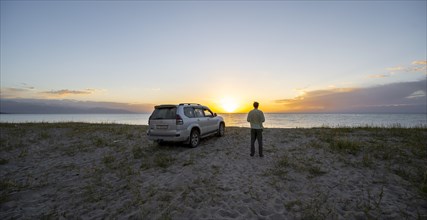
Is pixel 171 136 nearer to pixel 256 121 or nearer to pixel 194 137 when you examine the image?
pixel 194 137

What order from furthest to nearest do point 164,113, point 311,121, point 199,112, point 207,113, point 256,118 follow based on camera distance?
point 311,121 → point 207,113 → point 199,112 → point 164,113 → point 256,118

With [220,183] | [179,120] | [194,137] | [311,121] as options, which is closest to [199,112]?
[194,137]

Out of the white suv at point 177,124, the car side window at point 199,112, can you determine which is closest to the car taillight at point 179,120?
the white suv at point 177,124

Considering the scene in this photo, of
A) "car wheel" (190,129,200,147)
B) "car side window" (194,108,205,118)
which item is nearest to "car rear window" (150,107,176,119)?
"car wheel" (190,129,200,147)

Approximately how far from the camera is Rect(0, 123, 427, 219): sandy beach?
421cm

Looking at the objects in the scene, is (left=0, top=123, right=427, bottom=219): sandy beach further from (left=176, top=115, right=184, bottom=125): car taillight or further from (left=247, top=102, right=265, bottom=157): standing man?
(left=176, top=115, right=184, bottom=125): car taillight

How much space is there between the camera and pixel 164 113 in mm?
9219

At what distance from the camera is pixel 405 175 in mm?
5992

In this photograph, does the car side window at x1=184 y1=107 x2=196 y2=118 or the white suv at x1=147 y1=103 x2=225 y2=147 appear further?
the car side window at x1=184 y1=107 x2=196 y2=118

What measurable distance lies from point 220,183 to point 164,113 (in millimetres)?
4859

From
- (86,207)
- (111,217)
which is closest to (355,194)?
(111,217)

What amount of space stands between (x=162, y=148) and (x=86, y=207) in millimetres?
5503

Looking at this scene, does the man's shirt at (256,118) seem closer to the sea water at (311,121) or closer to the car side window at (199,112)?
the car side window at (199,112)

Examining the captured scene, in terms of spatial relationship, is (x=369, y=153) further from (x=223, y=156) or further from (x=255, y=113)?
(x=223, y=156)
